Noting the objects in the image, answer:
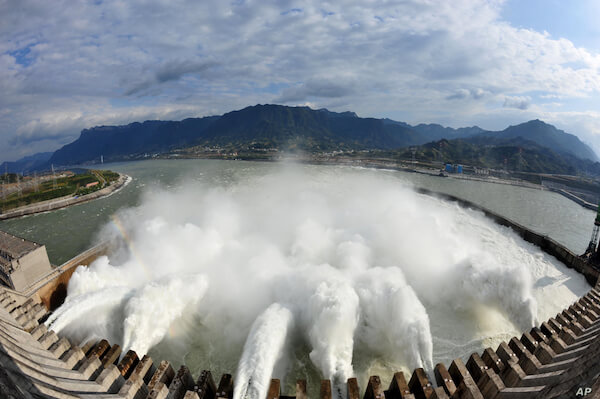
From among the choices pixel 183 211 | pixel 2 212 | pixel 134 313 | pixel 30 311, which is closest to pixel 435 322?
pixel 134 313

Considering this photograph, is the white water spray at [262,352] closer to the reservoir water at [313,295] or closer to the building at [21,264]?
the reservoir water at [313,295]

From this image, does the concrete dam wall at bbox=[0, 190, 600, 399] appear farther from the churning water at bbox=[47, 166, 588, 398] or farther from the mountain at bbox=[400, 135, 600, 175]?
the mountain at bbox=[400, 135, 600, 175]

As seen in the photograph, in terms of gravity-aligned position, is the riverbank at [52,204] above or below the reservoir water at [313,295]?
below

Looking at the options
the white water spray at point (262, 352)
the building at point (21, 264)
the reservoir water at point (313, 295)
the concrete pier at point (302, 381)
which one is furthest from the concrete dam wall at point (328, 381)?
the building at point (21, 264)

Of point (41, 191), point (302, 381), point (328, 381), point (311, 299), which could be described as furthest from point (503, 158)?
point (41, 191)

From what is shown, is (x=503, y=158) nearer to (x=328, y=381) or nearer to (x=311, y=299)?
(x=311, y=299)

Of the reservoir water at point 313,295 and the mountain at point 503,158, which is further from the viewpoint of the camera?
the mountain at point 503,158

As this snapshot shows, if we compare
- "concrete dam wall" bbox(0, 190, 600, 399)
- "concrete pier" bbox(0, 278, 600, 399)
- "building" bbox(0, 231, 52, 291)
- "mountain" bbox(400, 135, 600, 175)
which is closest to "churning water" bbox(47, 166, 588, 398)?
"concrete dam wall" bbox(0, 190, 600, 399)
